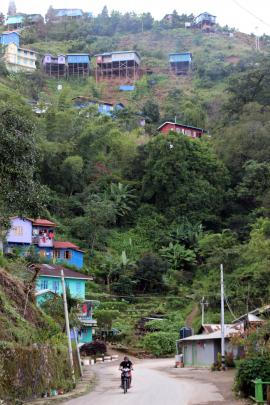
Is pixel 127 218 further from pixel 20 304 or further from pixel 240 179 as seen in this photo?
pixel 20 304

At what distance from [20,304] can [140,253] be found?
128 ft

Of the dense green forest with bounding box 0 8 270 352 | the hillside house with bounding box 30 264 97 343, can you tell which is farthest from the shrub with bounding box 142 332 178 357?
the hillside house with bounding box 30 264 97 343

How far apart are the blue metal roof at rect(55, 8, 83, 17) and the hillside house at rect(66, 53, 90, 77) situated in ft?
147

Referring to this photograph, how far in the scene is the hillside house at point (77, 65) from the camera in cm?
11956

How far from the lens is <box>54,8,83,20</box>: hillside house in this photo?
528 ft

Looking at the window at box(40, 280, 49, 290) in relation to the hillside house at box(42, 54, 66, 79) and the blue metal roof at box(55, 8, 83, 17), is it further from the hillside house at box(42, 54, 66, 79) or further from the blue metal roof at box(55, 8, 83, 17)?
the blue metal roof at box(55, 8, 83, 17)

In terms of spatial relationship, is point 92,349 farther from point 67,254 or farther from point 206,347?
point 67,254

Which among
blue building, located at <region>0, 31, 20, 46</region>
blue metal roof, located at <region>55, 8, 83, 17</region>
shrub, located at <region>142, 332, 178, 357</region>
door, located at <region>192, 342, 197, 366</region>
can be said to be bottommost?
shrub, located at <region>142, 332, 178, 357</region>

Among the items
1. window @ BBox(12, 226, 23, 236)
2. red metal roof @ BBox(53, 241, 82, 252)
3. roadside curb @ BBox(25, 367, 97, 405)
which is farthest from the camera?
red metal roof @ BBox(53, 241, 82, 252)

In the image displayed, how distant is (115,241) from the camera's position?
64.3 metres

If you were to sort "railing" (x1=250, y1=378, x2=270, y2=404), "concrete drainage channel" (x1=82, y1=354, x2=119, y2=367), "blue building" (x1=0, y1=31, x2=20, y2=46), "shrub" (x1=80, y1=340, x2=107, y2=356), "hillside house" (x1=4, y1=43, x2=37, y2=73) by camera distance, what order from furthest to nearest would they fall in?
"blue building" (x1=0, y1=31, x2=20, y2=46)
"hillside house" (x1=4, y1=43, x2=37, y2=73)
"shrub" (x1=80, y1=340, x2=107, y2=356)
"concrete drainage channel" (x1=82, y1=354, x2=119, y2=367)
"railing" (x1=250, y1=378, x2=270, y2=404)

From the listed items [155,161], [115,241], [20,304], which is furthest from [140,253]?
[20,304]

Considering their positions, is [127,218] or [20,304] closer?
[20,304]

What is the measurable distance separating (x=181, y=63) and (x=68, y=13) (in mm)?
46598
